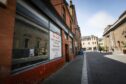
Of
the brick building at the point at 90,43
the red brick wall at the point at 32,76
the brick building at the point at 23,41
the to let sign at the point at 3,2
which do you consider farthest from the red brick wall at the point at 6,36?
the brick building at the point at 90,43

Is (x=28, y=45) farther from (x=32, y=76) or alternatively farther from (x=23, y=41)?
(x=32, y=76)

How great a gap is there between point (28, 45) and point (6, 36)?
1708 millimetres

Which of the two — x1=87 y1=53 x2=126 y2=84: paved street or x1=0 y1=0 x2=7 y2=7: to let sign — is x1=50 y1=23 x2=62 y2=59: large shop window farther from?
x1=0 y1=0 x2=7 y2=7: to let sign

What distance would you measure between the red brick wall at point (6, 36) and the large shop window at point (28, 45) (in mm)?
507

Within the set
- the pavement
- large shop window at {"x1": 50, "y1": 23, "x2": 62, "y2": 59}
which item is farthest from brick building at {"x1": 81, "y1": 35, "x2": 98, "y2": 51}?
the pavement

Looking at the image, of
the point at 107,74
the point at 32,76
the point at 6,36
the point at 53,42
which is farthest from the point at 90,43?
the point at 6,36

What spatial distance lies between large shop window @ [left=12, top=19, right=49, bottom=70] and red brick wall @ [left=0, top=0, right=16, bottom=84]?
51cm

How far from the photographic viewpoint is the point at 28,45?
16.1ft

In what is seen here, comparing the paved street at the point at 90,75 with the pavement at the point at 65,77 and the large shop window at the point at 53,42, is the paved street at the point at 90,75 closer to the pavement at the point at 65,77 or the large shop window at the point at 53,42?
the pavement at the point at 65,77

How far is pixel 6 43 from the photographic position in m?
3.23

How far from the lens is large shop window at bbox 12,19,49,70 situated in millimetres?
4012

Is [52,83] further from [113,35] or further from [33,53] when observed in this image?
[113,35]

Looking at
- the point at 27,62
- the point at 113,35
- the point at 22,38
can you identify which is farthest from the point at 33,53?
the point at 113,35

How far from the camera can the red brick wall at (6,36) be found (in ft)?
10.0
